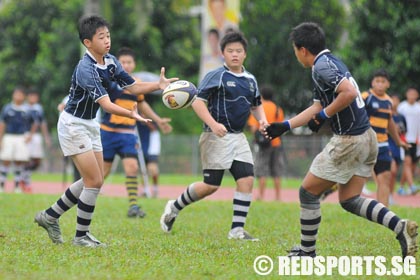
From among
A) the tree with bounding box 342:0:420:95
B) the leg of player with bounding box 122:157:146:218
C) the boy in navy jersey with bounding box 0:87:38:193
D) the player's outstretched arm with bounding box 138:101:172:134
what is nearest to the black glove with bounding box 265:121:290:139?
the player's outstretched arm with bounding box 138:101:172:134

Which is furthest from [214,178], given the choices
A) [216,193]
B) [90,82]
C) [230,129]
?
[216,193]

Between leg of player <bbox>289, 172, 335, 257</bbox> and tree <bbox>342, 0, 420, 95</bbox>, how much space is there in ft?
52.3

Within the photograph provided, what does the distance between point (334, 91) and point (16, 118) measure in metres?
12.1

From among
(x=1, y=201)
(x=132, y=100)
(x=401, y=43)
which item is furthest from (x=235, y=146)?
(x=401, y=43)

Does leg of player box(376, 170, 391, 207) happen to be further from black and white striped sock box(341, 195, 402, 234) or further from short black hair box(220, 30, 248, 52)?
black and white striped sock box(341, 195, 402, 234)

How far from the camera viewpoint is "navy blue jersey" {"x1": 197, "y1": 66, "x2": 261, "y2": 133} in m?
9.04

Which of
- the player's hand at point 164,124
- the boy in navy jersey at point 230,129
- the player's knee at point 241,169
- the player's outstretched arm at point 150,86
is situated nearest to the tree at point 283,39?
the player's hand at point 164,124

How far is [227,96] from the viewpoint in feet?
29.8

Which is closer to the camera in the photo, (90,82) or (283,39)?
(90,82)

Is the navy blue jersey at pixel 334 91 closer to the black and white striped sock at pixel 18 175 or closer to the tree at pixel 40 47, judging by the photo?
the black and white striped sock at pixel 18 175

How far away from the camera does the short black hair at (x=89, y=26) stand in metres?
7.76

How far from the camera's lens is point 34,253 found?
7.19 metres

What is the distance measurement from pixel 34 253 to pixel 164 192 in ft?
40.2

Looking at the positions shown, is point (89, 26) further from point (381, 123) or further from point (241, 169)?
point (381, 123)
